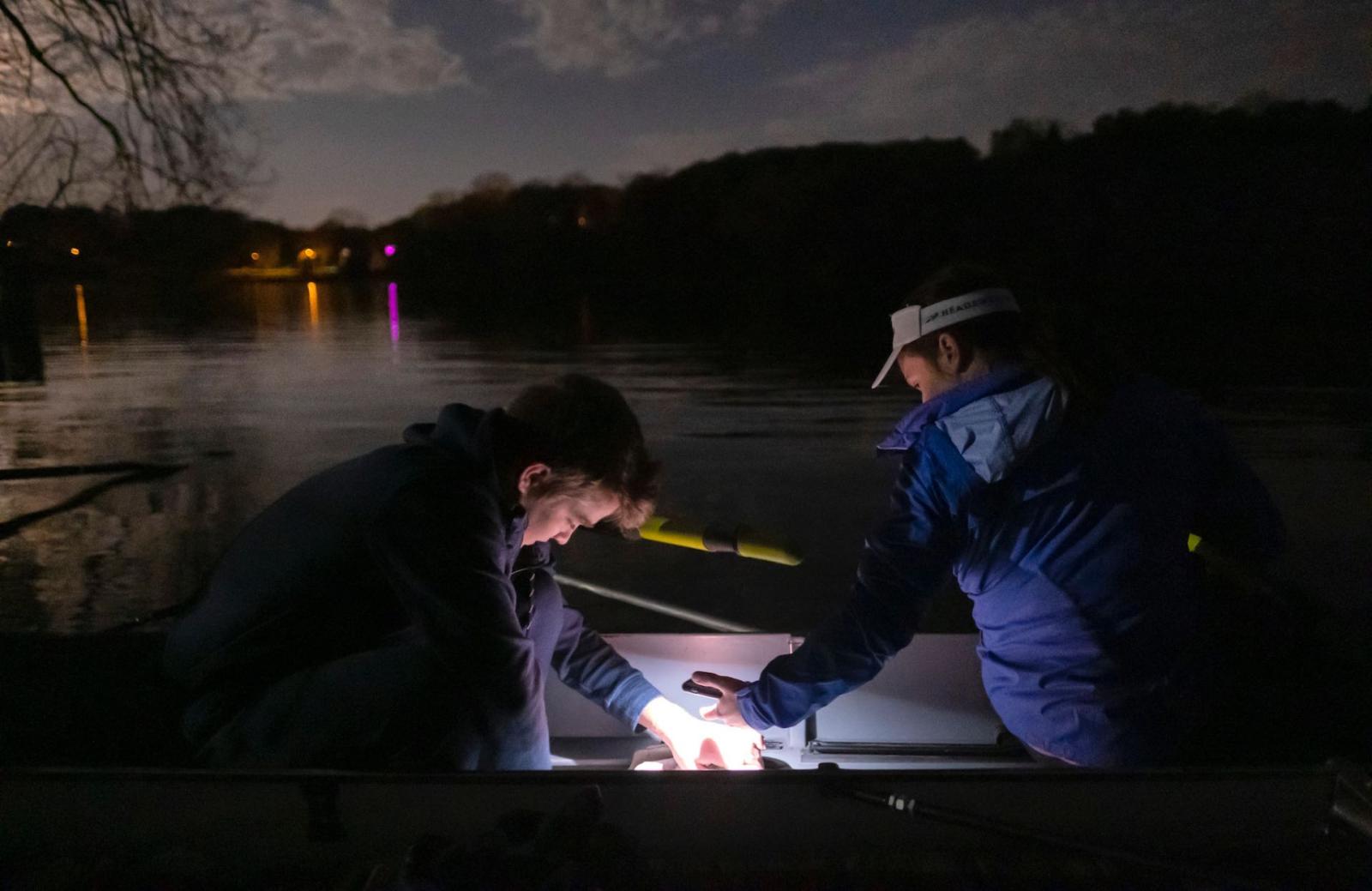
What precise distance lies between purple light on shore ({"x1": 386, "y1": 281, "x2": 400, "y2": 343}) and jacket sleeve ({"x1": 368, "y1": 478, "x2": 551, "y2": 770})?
29.9 metres

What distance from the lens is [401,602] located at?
1.67 metres

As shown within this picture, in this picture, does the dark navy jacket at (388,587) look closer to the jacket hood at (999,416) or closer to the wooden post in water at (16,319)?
the jacket hood at (999,416)

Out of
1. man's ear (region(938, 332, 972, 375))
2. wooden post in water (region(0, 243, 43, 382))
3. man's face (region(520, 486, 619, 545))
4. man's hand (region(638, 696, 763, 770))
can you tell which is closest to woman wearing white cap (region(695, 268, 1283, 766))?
man's ear (region(938, 332, 972, 375))

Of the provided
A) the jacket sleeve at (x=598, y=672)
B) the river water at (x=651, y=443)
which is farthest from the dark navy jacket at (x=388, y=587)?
the river water at (x=651, y=443)

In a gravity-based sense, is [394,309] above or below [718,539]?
below

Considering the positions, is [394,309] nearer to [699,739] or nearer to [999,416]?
[699,739]

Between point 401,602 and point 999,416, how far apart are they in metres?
1.00

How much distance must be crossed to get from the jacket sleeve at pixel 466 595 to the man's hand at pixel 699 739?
24.4 inches

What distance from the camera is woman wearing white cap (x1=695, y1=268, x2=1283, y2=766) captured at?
1.58 metres

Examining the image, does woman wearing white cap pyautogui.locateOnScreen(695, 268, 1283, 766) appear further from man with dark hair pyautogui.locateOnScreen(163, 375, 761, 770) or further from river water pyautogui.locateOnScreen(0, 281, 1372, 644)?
river water pyautogui.locateOnScreen(0, 281, 1372, 644)

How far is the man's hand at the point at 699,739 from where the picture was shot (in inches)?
92.1

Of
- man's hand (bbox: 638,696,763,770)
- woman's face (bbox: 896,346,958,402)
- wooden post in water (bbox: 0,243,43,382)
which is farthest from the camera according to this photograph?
wooden post in water (bbox: 0,243,43,382)

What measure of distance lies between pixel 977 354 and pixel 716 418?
423 inches

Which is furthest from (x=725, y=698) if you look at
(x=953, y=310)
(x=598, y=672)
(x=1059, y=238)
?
(x=1059, y=238)
